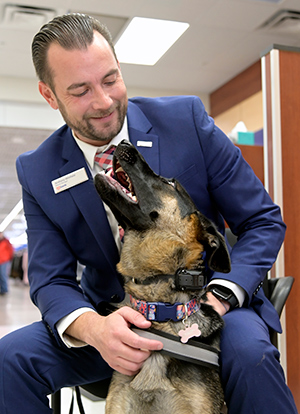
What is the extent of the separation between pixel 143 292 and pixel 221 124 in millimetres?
7641

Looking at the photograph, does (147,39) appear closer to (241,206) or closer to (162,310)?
(241,206)

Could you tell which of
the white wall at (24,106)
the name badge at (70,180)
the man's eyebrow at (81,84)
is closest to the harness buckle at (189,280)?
the name badge at (70,180)

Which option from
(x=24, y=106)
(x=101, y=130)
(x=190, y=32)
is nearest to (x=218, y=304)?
(x=101, y=130)

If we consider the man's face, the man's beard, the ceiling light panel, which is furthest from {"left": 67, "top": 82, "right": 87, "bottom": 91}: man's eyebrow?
the ceiling light panel

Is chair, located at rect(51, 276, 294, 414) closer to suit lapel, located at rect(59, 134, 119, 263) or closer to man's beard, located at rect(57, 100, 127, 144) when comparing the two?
suit lapel, located at rect(59, 134, 119, 263)

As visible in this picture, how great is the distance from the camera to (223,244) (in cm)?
133

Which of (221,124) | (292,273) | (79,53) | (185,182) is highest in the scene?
(221,124)

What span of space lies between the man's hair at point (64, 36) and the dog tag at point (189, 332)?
99cm

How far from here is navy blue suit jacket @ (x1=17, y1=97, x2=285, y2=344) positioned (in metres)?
1.61

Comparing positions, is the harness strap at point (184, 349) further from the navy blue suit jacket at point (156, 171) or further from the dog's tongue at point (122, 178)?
the dog's tongue at point (122, 178)

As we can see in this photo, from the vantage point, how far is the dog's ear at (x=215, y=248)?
133 centimetres

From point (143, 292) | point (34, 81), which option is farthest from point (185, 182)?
point (34, 81)

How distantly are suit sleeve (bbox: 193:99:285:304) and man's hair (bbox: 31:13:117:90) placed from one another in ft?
1.52

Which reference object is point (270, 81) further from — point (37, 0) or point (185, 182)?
point (37, 0)
